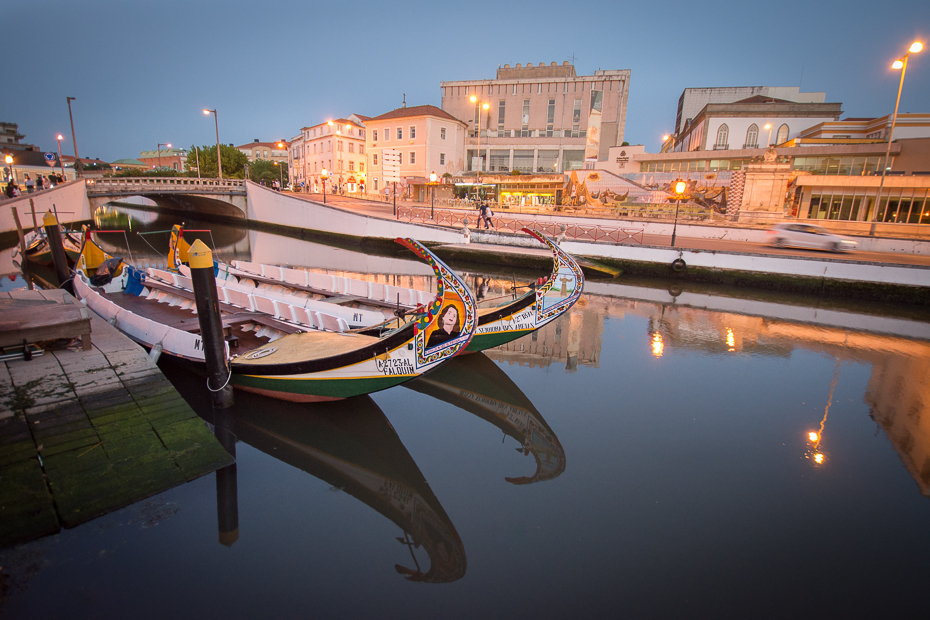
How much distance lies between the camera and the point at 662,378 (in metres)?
9.61

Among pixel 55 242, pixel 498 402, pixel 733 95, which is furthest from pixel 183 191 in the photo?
pixel 733 95

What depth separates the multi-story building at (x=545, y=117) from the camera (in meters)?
51.2

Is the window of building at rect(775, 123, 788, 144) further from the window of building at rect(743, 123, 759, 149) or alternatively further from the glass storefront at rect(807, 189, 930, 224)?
the glass storefront at rect(807, 189, 930, 224)

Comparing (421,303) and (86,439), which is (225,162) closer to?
(421,303)

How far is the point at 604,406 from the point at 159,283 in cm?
1250

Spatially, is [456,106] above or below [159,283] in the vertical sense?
above

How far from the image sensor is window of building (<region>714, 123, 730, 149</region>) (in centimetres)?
4206

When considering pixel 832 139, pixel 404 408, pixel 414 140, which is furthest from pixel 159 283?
pixel 832 139

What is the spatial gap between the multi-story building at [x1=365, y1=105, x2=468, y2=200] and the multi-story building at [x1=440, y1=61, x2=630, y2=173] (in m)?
3.46

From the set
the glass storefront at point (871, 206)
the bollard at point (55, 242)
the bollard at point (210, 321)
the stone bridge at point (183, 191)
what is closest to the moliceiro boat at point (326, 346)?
the bollard at point (210, 321)

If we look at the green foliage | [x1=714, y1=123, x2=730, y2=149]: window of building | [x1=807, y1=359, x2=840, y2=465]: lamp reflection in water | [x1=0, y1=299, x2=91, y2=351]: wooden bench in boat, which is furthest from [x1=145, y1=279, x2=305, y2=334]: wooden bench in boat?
the green foliage

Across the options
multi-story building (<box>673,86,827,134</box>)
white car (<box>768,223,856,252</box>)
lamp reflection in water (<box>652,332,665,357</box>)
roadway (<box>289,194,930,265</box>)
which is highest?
multi-story building (<box>673,86,827,134</box>)

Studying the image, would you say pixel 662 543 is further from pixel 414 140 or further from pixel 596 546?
pixel 414 140

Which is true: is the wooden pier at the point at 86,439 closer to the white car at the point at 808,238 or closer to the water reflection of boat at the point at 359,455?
the water reflection of boat at the point at 359,455
